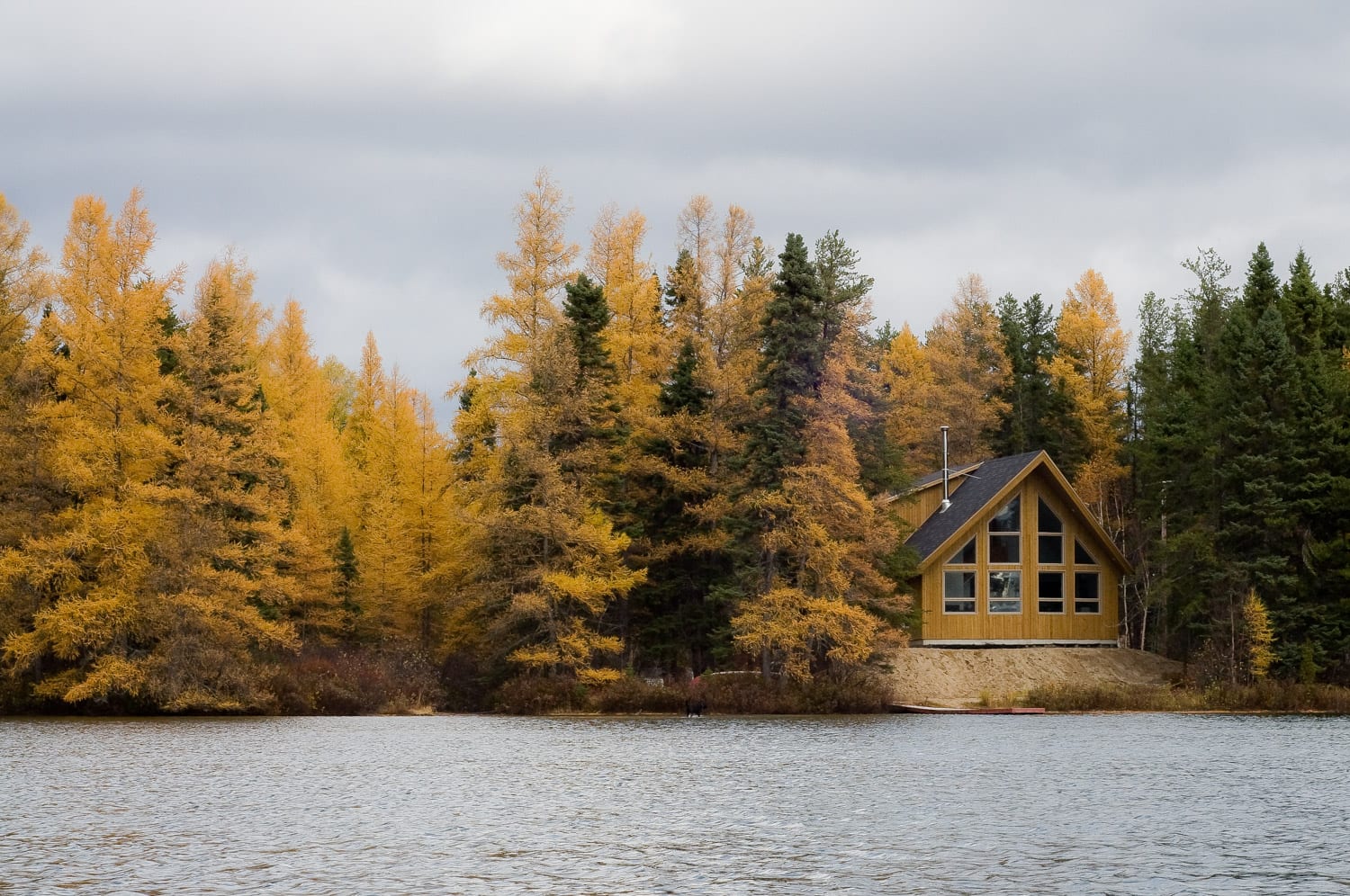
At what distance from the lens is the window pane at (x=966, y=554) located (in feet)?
175

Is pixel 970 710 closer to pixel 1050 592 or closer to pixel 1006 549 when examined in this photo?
pixel 1006 549

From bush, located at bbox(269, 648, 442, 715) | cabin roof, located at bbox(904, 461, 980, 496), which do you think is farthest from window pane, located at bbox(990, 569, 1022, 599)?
bush, located at bbox(269, 648, 442, 715)

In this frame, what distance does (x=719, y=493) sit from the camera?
48.4m

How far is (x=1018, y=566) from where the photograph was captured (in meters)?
54.0

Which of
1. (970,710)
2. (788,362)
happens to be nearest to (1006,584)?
(970,710)

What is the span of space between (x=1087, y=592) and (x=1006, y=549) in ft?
12.8

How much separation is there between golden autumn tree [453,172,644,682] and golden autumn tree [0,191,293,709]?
6.99 m

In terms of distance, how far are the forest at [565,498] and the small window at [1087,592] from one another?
2.73 m

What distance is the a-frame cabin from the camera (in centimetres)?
5303

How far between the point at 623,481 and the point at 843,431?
947cm

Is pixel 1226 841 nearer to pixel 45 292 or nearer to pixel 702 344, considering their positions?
pixel 702 344

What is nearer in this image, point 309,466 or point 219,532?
point 219,532

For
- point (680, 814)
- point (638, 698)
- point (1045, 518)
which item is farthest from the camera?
point (1045, 518)

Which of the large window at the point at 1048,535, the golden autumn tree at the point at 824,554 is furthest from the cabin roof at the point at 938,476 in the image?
the golden autumn tree at the point at 824,554
